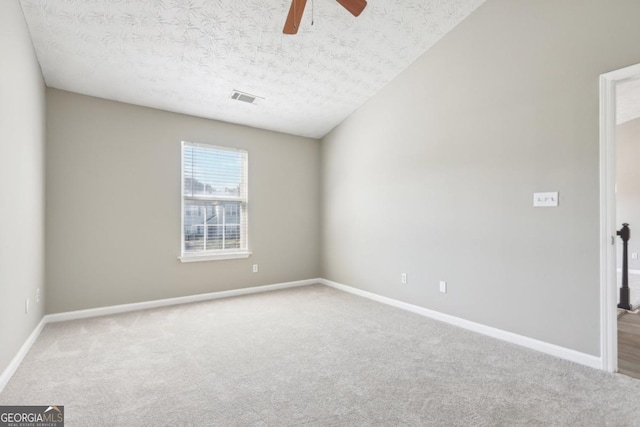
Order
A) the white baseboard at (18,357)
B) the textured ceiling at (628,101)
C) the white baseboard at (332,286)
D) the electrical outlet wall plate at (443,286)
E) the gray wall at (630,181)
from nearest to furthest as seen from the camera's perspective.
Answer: the white baseboard at (18,357) < the white baseboard at (332,286) < the electrical outlet wall plate at (443,286) < the textured ceiling at (628,101) < the gray wall at (630,181)

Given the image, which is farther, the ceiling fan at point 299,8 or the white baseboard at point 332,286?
the white baseboard at point 332,286

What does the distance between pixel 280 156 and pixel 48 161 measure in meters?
2.91

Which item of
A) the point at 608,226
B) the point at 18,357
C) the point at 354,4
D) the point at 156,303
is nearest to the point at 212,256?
the point at 156,303

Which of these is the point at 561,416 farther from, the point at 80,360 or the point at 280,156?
the point at 280,156

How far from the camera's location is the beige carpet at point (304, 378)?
178 centimetres

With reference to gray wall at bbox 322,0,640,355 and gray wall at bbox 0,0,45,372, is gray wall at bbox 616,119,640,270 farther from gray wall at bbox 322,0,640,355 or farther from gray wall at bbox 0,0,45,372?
gray wall at bbox 0,0,45,372

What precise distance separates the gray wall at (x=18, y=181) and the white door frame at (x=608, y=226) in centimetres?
424

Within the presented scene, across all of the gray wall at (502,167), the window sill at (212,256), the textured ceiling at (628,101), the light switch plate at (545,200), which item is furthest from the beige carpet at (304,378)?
the textured ceiling at (628,101)

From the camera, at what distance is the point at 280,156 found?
16.7 feet

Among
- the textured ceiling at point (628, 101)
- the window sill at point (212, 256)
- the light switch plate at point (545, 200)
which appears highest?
the textured ceiling at point (628, 101)

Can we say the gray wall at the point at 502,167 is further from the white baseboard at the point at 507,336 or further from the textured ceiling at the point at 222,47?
the textured ceiling at the point at 222,47

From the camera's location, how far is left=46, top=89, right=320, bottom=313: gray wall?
11.4 feet

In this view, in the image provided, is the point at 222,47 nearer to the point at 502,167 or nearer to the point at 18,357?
the point at 502,167

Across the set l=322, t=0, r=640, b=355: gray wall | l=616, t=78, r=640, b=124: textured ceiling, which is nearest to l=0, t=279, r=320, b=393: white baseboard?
l=322, t=0, r=640, b=355: gray wall
